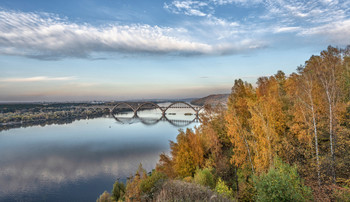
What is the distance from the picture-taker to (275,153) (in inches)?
414

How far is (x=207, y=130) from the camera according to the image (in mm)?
17562

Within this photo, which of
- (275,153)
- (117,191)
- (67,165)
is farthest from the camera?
(67,165)

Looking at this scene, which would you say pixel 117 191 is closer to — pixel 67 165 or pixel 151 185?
pixel 151 185

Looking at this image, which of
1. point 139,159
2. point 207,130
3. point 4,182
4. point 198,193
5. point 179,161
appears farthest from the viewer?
point 139,159

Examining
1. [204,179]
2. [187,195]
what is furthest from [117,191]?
[187,195]

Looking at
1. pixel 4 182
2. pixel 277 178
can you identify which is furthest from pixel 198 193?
pixel 4 182

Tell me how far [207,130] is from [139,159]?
18071mm

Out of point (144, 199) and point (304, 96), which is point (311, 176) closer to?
point (304, 96)

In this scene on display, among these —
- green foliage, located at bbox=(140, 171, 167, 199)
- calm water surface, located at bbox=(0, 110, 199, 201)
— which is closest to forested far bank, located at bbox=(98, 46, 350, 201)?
green foliage, located at bbox=(140, 171, 167, 199)

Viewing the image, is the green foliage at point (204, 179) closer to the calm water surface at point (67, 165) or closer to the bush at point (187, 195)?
the bush at point (187, 195)

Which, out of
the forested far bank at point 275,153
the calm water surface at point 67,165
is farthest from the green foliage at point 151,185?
the calm water surface at point 67,165

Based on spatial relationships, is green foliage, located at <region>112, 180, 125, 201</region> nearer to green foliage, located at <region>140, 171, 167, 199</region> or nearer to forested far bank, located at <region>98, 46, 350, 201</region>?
forested far bank, located at <region>98, 46, 350, 201</region>

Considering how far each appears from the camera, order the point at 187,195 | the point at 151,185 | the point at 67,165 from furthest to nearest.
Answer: the point at 67,165
the point at 151,185
the point at 187,195

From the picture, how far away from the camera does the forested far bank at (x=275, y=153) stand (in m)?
7.29
